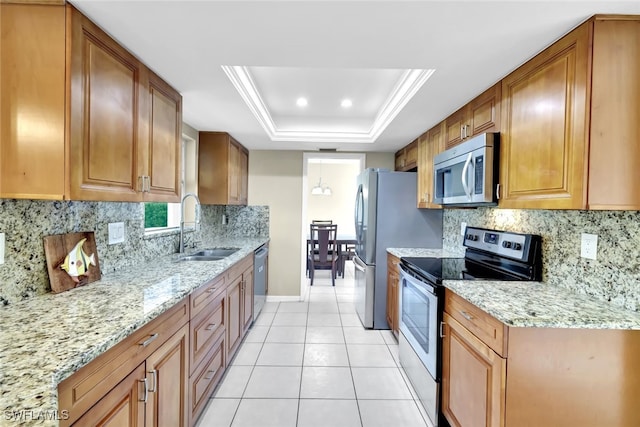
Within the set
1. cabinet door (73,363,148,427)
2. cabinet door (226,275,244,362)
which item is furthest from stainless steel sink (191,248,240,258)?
cabinet door (73,363,148,427)

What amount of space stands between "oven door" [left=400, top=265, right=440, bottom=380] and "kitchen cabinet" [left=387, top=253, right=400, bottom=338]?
1.30 feet

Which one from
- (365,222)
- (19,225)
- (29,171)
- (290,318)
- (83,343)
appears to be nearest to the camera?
(83,343)

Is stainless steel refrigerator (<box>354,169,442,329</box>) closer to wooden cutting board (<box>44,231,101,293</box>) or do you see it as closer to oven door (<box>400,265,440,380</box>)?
oven door (<box>400,265,440,380</box>)

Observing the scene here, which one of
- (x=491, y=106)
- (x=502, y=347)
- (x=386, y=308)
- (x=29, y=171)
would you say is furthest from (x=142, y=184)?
(x=386, y=308)

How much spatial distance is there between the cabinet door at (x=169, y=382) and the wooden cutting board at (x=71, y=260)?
55 cm

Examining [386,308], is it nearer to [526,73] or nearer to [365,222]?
[365,222]

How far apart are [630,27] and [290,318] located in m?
3.44

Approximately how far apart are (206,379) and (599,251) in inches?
90.7

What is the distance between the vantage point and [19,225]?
4.09ft

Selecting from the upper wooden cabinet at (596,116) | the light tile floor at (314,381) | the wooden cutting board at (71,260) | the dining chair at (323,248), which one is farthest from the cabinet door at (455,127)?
the dining chair at (323,248)

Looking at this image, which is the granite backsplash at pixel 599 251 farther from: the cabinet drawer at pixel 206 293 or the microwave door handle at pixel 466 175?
the cabinet drawer at pixel 206 293

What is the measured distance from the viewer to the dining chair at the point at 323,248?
15.7 ft

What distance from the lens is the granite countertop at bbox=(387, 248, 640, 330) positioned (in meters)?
1.17

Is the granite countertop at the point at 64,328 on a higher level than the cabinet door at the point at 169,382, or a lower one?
higher
